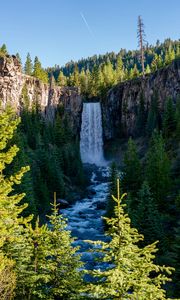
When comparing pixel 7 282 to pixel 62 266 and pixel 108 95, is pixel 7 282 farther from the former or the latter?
pixel 108 95

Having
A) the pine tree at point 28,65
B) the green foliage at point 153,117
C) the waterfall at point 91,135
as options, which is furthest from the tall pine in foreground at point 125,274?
the pine tree at point 28,65

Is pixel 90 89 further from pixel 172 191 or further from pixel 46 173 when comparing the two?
pixel 172 191

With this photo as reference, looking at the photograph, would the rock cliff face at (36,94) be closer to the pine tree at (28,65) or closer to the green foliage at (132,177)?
the pine tree at (28,65)

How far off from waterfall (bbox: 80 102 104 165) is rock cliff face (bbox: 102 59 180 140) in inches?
93.6

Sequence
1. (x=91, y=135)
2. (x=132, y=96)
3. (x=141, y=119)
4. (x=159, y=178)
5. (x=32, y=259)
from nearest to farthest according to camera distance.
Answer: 1. (x=32, y=259)
2. (x=159, y=178)
3. (x=141, y=119)
4. (x=132, y=96)
5. (x=91, y=135)

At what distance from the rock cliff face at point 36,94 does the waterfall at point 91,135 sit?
236 cm

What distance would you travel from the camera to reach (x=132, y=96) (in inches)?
3428

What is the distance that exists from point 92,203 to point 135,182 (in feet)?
48.8

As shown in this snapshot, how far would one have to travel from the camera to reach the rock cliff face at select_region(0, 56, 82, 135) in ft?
247

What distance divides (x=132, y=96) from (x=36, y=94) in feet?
96.9

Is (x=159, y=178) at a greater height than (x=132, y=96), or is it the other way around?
(x=132, y=96)

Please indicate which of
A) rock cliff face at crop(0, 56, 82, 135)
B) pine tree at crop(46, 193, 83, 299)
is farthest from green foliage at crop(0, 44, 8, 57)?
pine tree at crop(46, 193, 83, 299)

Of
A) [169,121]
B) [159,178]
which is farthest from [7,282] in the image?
[169,121]

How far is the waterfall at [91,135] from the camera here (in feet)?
289
